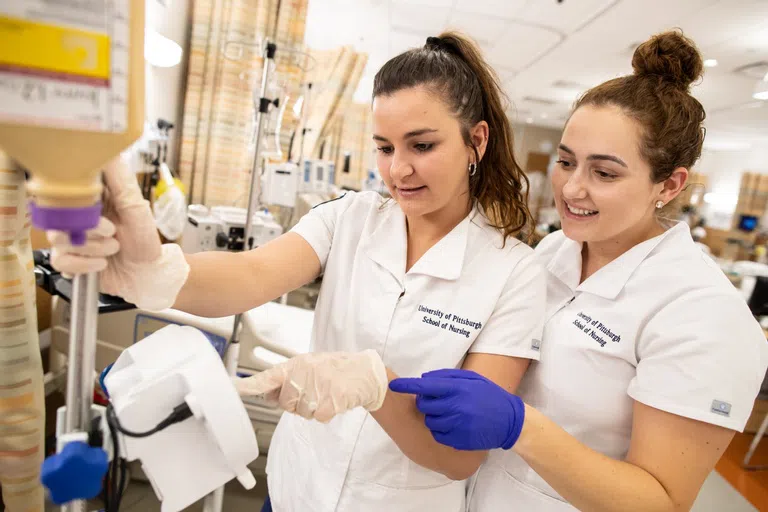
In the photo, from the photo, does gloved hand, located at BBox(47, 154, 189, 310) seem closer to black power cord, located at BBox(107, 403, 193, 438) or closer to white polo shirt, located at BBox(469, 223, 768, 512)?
black power cord, located at BBox(107, 403, 193, 438)

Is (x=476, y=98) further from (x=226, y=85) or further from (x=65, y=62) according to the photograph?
(x=226, y=85)

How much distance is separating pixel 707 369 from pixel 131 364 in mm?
972

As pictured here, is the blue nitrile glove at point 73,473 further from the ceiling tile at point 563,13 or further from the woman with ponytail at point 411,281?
the ceiling tile at point 563,13

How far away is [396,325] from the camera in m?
1.00

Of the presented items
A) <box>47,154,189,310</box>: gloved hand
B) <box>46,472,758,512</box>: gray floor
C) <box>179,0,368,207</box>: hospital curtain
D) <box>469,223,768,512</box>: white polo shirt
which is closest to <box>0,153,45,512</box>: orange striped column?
<box>46,472,758,512</box>: gray floor

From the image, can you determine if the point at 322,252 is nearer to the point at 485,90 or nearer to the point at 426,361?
the point at 426,361

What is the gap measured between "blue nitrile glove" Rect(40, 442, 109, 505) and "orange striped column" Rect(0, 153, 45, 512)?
3.05 feet

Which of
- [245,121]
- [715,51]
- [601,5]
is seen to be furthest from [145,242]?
[715,51]

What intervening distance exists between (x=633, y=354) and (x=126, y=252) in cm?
99

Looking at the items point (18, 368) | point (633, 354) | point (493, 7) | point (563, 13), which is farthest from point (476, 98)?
point (563, 13)

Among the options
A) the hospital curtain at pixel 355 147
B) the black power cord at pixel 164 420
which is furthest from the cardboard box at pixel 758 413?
the hospital curtain at pixel 355 147

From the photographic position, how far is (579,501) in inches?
33.3

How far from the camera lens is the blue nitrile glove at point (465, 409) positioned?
0.77m

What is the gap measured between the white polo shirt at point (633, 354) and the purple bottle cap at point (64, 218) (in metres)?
0.96
